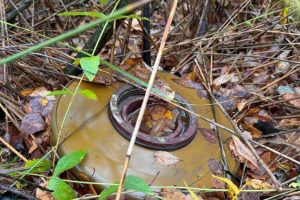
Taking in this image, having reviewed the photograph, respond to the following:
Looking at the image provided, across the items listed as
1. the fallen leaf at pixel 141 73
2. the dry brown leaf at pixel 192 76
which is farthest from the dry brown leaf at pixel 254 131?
the fallen leaf at pixel 141 73

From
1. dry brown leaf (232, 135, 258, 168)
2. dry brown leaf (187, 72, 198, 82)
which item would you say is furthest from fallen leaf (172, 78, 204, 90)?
dry brown leaf (232, 135, 258, 168)

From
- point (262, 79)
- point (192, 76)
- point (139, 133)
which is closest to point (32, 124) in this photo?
point (139, 133)

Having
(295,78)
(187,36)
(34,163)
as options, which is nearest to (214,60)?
(187,36)

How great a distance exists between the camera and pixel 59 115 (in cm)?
151

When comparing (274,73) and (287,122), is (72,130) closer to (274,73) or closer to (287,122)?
(287,122)

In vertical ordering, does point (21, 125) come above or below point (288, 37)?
below

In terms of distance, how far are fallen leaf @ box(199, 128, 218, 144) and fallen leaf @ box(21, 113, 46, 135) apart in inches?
38.5

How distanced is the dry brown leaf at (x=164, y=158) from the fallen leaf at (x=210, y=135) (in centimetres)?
28

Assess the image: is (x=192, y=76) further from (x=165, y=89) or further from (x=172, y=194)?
(x=172, y=194)

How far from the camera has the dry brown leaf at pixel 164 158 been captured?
55.8 inches

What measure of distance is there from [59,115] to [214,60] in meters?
1.75

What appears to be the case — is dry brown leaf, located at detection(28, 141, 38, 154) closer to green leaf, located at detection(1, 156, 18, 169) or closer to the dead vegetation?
the dead vegetation

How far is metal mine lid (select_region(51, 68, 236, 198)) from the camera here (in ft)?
4.44

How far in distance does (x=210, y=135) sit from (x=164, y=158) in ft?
1.27
